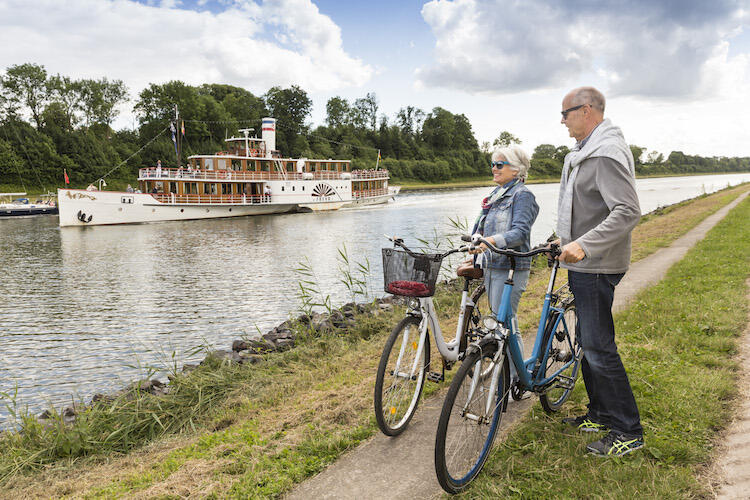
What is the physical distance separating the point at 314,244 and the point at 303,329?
14601 mm

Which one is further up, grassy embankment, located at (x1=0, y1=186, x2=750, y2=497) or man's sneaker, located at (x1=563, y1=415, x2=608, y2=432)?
man's sneaker, located at (x1=563, y1=415, x2=608, y2=432)

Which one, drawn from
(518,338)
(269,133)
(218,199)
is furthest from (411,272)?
(269,133)

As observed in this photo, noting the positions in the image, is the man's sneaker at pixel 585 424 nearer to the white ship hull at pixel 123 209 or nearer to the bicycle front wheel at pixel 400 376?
the bicycle front wheel at pixel 400 376

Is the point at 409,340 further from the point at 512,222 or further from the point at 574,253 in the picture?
the point at 574,253

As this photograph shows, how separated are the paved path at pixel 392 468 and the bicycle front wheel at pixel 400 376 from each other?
0.15 meters

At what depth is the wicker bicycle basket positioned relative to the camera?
10.7ft

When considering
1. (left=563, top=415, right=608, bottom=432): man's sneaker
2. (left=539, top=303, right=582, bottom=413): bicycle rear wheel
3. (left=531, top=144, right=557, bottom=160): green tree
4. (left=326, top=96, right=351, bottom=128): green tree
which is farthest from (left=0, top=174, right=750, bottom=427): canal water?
(left=531, top=144, right=557, bottom=160): green tree

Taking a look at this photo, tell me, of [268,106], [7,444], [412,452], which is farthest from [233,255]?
[268,106]

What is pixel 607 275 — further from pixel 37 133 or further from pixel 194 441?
pixel 37 133

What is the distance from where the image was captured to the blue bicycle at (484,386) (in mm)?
2850

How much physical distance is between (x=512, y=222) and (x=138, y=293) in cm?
1255

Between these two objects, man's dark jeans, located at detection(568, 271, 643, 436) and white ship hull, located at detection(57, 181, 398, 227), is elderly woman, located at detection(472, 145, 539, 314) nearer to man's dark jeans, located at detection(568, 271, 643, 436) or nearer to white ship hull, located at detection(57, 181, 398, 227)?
man's dark jeans, located at detection(568, 271, 643, 436)

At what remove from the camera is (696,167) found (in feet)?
518

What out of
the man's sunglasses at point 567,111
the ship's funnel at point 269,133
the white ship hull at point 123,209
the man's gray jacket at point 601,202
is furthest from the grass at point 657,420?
the ship's funnel at point 269,133
